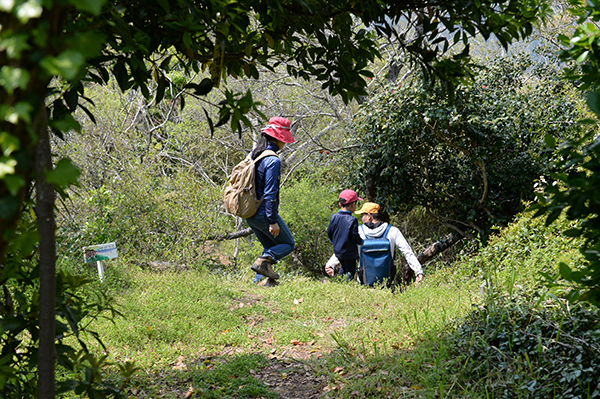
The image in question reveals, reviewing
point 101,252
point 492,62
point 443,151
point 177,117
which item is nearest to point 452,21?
point 101,252

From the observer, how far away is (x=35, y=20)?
1.06 meters

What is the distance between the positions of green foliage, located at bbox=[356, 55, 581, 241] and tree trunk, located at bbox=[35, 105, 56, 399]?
584cm

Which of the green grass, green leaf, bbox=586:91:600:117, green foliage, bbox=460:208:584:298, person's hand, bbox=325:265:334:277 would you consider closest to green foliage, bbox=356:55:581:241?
green foliage, bbox=460:208:584:298

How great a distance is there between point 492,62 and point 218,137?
26.7ft

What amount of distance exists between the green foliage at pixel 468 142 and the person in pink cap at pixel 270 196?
93.9 inches

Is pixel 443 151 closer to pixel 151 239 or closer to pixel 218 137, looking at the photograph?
pixel 151 239

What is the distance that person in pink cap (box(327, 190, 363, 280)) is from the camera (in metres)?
6.86

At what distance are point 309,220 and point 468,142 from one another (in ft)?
14.1

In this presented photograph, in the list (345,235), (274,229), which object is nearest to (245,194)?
(274,229)

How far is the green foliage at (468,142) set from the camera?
7020 mm

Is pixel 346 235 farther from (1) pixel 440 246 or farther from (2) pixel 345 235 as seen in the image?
(1) pixel 440 246

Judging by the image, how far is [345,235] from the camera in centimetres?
688

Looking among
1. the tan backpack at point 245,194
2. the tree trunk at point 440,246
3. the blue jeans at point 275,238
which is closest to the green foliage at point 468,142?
the tree trunk at point 440,246

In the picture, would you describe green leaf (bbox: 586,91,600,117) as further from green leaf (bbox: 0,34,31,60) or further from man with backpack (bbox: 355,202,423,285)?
man with backpack (bbox: 355,202,423,285)
